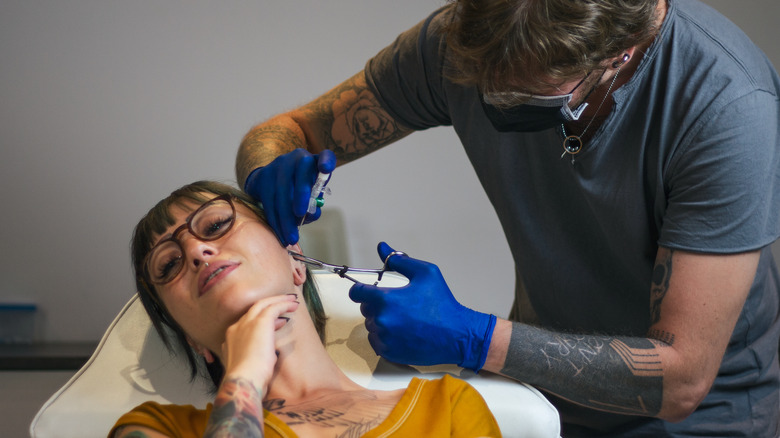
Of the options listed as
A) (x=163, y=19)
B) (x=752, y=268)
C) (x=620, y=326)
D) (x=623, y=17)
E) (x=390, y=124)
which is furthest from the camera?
(x=163, y=19)

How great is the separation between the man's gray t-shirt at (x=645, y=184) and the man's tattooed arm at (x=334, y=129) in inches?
2.3

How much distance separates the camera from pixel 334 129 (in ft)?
5.77

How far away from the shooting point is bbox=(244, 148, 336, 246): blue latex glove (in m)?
1.37

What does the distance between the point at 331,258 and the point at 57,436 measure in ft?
4.76

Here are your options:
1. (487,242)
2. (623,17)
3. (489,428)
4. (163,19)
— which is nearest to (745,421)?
(489,428)

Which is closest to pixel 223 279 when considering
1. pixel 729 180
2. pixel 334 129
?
pixel 334 129

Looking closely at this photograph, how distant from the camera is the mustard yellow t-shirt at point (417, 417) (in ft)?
3.89

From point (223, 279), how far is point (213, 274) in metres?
0.03

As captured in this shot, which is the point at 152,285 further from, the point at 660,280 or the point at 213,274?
the point at 660,280

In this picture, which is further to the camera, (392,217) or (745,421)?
(392,217)

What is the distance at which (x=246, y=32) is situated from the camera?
101 inches

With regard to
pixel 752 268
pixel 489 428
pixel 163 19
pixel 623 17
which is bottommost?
pixel 489 428

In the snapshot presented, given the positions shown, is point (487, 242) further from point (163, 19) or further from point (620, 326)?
point (163, 19)

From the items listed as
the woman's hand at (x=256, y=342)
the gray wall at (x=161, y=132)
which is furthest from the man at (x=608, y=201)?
the gray wall at (x=161, y=132)
